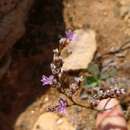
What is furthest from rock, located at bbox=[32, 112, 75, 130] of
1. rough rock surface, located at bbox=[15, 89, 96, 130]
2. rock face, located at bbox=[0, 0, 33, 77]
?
rock face, located at bbox=[0, 0, 33, 77]

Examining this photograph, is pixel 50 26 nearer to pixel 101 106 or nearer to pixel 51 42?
pixel 51 42

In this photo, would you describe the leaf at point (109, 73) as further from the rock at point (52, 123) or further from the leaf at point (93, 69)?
the rock at point (52, 123)

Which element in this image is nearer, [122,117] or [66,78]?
[122,117]

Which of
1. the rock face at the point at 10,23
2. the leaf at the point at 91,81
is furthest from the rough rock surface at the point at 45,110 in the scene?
the rock face at the point at 10,23

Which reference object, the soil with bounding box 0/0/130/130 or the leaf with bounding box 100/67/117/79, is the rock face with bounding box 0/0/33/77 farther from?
the leaf with bounding box 100/67/117/79

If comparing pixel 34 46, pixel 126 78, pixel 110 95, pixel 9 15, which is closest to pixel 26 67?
pixel 34 46
